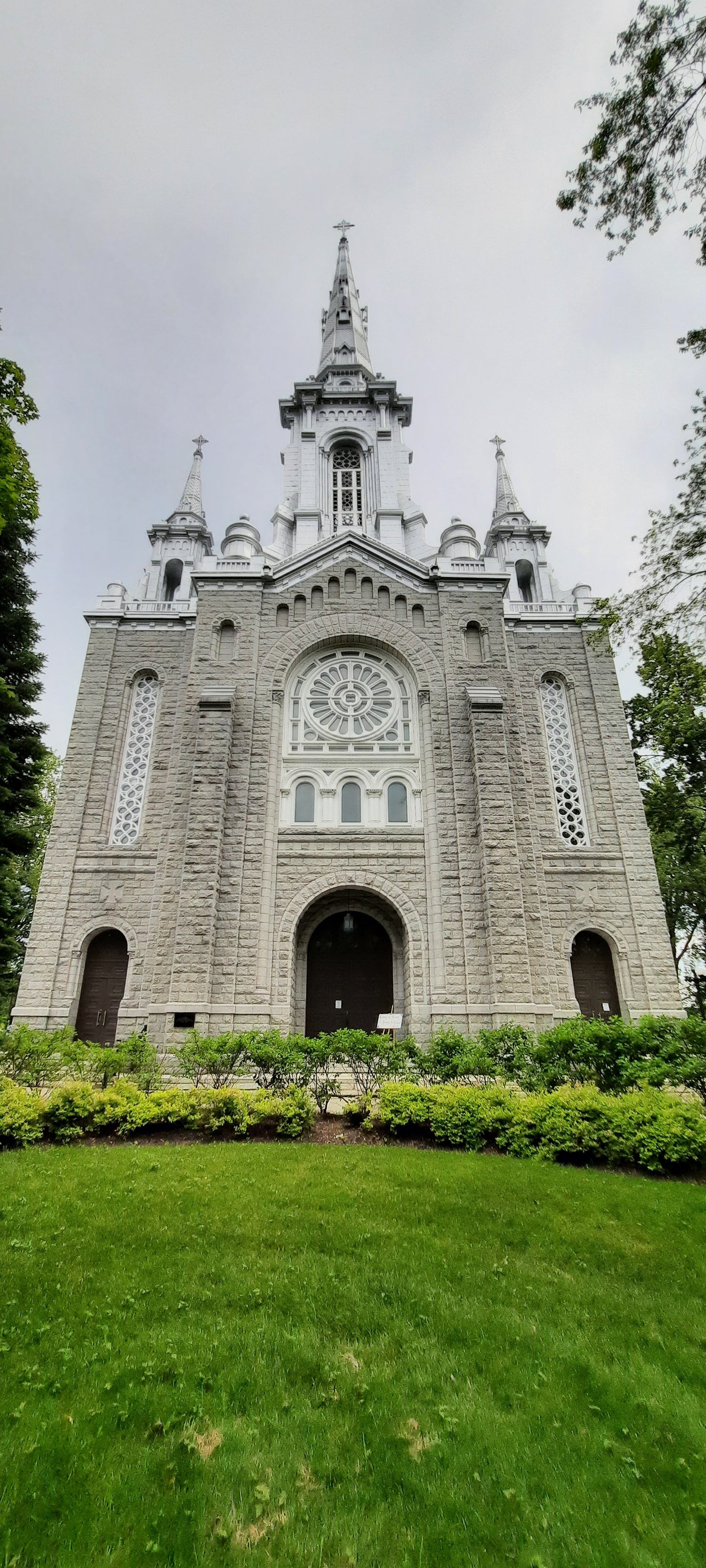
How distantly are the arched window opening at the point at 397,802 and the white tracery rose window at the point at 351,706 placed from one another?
1031mm

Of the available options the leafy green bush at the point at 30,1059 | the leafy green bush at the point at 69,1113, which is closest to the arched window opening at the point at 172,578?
the leafy green bush at the point at 30,1059

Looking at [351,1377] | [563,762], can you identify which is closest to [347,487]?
[563,762]

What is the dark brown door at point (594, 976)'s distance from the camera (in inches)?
699

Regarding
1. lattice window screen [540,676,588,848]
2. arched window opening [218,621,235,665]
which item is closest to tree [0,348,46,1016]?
arched window opening [218,621,235,665]

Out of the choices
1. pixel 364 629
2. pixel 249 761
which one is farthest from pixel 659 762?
pixel 249 761

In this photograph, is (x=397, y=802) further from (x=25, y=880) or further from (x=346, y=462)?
(x=25, y=880)

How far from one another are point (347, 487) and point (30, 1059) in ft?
70.2

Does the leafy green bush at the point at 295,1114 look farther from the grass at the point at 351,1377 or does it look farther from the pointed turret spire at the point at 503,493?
the pointed turret spire at the point at 503,493

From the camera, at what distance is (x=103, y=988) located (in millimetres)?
17812

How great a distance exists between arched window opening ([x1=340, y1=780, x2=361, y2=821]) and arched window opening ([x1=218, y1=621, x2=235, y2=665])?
4.52 m

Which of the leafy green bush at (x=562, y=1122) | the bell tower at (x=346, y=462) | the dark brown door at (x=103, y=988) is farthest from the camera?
the bell tower at (x=346, y=462)

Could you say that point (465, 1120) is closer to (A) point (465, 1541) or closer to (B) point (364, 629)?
(A) point (465, 1541)

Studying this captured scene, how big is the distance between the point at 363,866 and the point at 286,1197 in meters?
10.7

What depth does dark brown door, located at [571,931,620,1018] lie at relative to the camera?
58.3ft
